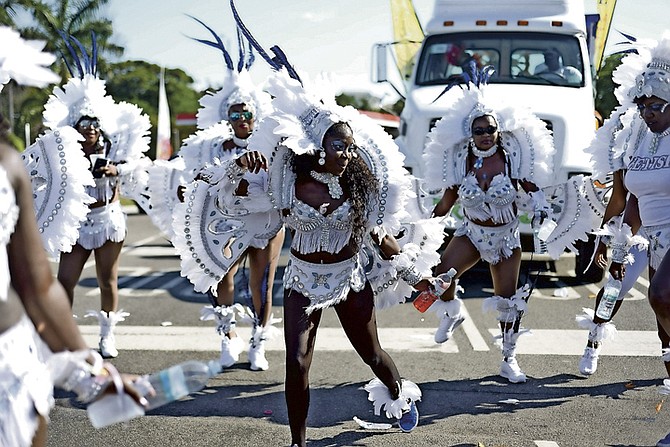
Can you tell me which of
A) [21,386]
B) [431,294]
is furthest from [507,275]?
[21,386]

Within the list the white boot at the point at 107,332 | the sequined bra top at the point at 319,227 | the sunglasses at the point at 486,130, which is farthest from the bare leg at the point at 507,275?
the white boot at the point at 107,332

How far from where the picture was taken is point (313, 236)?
158 inches

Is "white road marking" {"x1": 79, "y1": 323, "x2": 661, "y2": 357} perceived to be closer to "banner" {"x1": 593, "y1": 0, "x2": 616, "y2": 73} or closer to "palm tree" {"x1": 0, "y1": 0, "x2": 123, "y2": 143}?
"banner" {"x1": 593, "y1": 0, "x2": 616, "y2": 73}

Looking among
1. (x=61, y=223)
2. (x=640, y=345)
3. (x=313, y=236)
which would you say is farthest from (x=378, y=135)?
(x=640, y=345)

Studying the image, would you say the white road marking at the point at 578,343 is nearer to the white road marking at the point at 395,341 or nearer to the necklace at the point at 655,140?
the white road marking at the point at 395,341

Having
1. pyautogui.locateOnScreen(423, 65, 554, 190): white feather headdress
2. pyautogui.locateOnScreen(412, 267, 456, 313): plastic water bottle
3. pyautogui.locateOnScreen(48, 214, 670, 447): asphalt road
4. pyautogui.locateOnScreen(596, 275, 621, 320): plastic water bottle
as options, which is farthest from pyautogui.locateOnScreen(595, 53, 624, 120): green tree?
pyautogui.locateOnScreen(412, 267, 456, 313): plastic water bottle

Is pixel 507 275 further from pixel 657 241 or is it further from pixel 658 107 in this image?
pixel 658 107

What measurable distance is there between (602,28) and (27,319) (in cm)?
1121

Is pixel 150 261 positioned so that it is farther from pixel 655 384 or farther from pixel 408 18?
pixel 655 384

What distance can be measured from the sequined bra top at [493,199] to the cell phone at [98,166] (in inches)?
110

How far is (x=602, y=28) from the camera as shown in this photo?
11.8 m

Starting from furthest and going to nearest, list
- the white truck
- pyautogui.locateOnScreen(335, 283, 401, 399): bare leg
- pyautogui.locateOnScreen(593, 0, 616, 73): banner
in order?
pyautogui.locateOnScreen(593, 0, 616, 73): banner, the white truck, pyautogui.locateOnScreen(335, 283, 401, 399): bare leg

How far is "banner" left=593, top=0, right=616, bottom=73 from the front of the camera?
1127 cm

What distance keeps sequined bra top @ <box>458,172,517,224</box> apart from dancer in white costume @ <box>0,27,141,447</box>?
374cm
